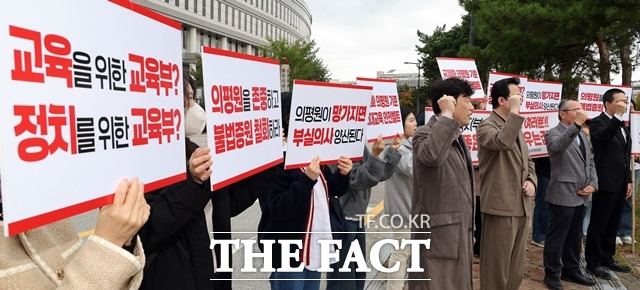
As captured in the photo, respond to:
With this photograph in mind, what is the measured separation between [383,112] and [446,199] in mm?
1217

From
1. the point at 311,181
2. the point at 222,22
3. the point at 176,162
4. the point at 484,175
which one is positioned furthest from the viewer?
the point at 222,22

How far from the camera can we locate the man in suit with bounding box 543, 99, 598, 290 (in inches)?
179

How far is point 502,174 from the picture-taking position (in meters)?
3.95

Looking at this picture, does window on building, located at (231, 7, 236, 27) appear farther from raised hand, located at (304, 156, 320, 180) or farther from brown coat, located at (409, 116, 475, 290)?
raised hand, located at (304, 156, 320, 180)

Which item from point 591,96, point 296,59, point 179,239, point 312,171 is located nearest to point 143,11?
point 179,239

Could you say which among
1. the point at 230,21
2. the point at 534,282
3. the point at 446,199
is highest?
the point at 230,21

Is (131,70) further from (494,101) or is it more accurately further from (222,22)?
(222,22)

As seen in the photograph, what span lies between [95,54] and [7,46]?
31cm

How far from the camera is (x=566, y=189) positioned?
15.0ft

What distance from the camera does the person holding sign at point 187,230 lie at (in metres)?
2.03

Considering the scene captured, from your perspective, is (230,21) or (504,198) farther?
(230,21)

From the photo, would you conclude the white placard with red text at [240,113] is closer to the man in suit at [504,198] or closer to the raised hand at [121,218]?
the raised hand at [121,218]

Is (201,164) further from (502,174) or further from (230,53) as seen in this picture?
(502,174)

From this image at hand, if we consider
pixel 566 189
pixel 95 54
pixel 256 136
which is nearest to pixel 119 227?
pixel 95 54
